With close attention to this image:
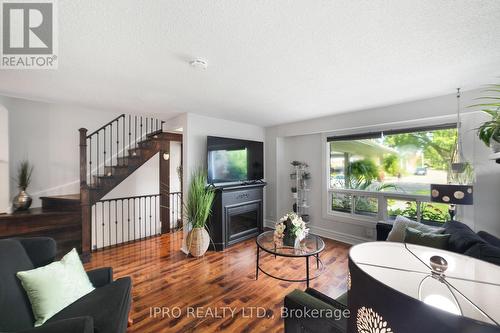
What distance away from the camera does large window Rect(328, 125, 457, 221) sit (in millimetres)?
3020

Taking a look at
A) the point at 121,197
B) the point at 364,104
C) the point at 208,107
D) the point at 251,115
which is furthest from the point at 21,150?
the point at 364,104

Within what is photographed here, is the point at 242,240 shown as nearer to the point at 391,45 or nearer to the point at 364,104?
the point at 364,104

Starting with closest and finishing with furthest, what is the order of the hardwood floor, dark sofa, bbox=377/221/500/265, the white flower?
dark sofa, bbox=377/221/500/265 → the hardwood floor → the white flower

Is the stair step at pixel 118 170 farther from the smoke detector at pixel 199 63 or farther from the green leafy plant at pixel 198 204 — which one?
the smoke detector at pixel 199 63

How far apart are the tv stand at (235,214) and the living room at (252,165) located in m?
0.04

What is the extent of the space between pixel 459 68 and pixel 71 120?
211 inches

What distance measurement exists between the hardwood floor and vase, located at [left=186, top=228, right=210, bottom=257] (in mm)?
99

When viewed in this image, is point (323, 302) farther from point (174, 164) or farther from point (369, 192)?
point (174, 164)

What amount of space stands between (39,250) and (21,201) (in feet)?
6.73

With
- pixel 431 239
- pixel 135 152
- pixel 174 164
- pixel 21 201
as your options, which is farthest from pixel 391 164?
pixel 21 201

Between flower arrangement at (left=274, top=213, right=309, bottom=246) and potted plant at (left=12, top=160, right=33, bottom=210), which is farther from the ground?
potted plant at (left=12, top=160, right=33, bottom=210)

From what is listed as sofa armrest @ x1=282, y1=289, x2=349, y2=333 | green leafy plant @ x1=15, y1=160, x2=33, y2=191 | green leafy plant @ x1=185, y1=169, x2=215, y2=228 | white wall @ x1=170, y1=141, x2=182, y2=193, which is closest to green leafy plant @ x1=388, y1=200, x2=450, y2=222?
sofa armrest @ x1=282, y1=289, x2=349, y2=333

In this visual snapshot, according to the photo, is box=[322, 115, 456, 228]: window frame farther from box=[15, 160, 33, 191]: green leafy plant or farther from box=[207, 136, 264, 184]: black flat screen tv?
box=[15, 160, 33, 191]: green leafy plant

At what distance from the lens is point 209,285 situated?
2.39 metres
